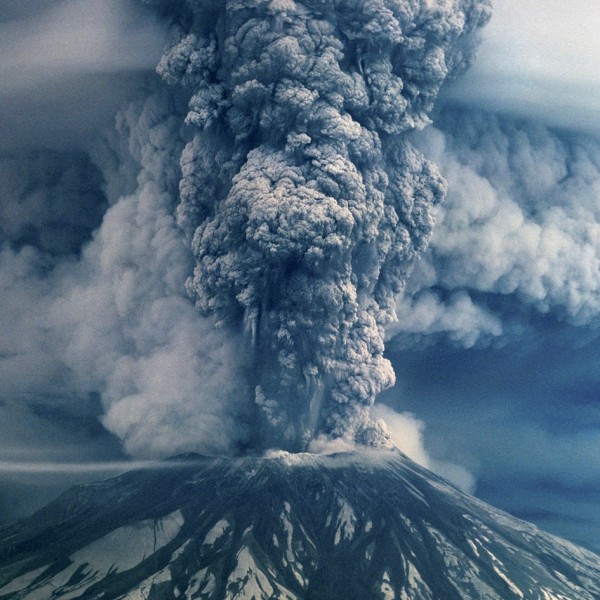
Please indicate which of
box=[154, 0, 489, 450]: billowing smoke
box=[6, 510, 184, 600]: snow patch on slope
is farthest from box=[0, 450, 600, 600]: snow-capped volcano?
box=[154, 0, 489, 450]: billowing smoke

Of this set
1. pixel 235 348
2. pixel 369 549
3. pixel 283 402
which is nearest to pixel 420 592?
pixel 369 549

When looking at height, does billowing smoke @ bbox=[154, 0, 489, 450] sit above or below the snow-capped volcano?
above

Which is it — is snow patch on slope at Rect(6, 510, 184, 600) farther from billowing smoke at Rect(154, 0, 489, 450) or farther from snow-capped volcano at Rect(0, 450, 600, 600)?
billowing smoke at Rect(154, 0, 489, 450)

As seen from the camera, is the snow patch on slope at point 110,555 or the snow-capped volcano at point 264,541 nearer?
the snow patch on slope at point 110,555

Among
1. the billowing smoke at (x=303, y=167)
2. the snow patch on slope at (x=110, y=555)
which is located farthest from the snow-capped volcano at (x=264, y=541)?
the billowing smoke at (x=303, y=167)

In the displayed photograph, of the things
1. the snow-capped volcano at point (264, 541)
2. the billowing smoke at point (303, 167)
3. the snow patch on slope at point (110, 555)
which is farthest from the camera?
the snow-capped volcano at point (264, 541)

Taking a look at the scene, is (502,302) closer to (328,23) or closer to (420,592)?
(420,592)

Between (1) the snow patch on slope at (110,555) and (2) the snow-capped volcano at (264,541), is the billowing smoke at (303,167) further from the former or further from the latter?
(1) the snow patch on slope at (110,555)
